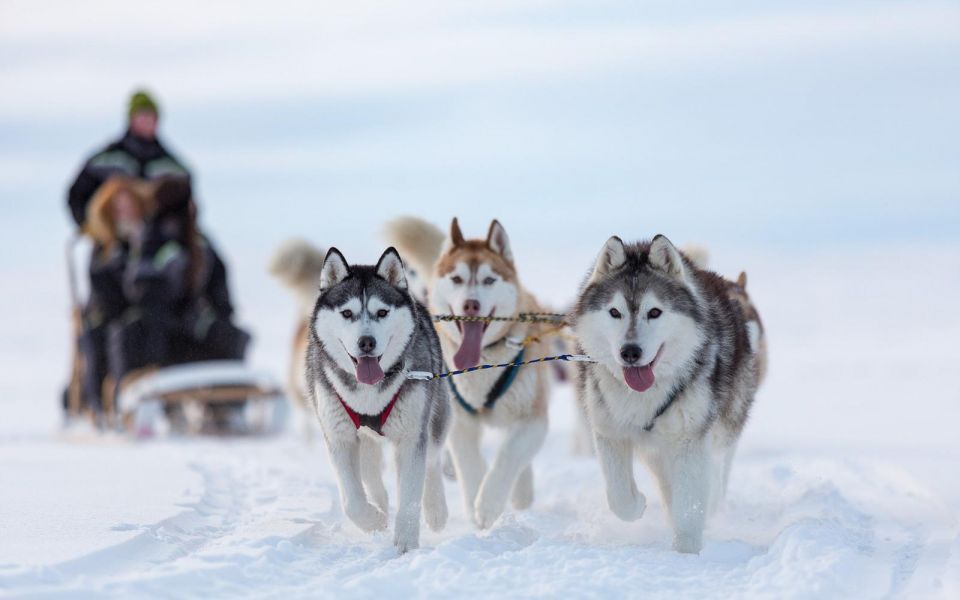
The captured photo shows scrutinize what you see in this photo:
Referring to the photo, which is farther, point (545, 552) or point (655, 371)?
point (655, 371)

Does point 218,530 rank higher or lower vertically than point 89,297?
lower

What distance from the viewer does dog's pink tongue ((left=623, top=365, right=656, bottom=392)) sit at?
3.63m

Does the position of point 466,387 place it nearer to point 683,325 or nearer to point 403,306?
point 403,306

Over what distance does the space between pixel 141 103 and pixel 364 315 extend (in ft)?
21.7

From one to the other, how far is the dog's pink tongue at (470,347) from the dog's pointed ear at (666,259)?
97 cm

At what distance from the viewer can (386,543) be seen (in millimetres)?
3857

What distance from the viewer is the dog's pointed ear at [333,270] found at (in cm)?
384

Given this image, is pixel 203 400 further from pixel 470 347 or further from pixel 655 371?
pixel 655 371

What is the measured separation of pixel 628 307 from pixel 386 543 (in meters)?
1.09

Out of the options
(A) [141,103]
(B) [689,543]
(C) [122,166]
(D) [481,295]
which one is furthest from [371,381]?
(A) [141,103]

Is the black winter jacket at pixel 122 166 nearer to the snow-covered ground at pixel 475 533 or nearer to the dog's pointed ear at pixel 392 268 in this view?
the snow-covered ground at pixel 475 533

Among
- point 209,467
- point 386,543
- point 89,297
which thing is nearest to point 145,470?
point 209,467

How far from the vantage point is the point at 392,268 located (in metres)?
3.89

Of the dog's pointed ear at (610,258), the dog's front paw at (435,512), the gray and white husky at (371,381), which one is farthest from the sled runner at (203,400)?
the dog's pointed ear at (610,258)
